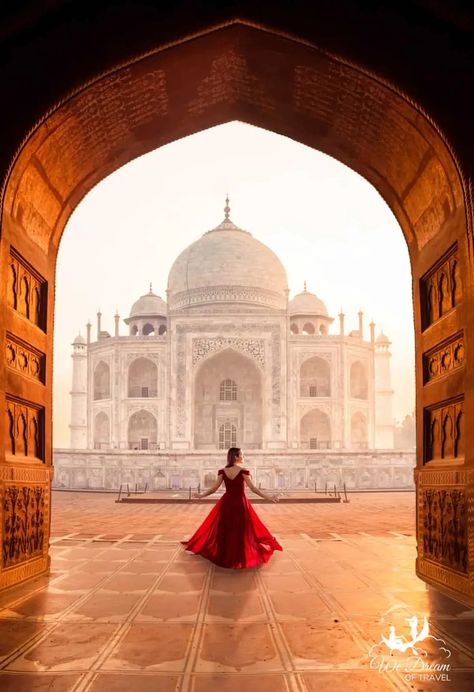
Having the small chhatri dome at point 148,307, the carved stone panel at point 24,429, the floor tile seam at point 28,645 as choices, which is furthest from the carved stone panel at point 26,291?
the small chhatri dome at point 148,307

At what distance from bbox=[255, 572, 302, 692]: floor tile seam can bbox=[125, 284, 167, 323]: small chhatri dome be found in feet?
108

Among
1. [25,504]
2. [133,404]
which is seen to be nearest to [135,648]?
[25,504]

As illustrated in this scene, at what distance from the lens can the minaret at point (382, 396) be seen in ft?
113

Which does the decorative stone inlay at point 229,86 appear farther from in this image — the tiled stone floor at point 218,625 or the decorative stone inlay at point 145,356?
the decorative stone inlay at point 145,356

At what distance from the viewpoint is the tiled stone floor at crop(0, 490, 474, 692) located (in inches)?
112

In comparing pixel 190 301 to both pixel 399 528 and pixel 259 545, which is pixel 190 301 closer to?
pixel 399 528

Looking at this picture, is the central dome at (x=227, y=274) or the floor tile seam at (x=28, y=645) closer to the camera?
the floor tile seam at (x=28, y=645)

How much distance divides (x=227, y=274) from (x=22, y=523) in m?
29.9

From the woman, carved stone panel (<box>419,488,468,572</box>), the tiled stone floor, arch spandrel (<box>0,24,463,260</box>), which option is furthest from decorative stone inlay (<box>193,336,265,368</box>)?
carved stone panel (<box>419,488,468,572</box>)

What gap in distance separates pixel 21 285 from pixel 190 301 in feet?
98.3

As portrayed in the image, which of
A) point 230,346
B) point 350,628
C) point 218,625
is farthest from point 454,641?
point 230,346

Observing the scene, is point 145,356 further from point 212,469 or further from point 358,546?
point 358,546

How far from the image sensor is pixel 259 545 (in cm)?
639

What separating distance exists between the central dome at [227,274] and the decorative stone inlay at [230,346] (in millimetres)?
3926
